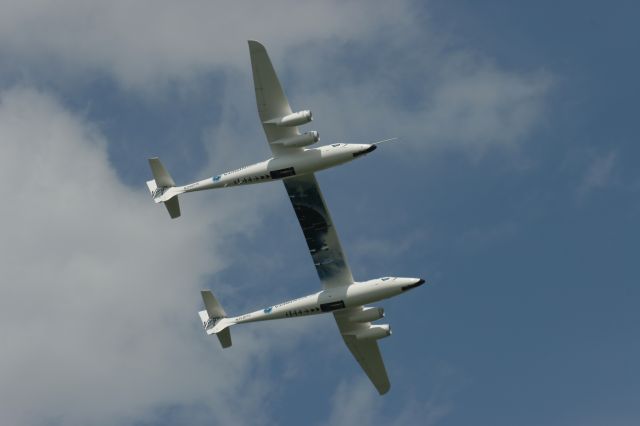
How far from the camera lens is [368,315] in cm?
10000

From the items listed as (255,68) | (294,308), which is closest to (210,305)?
(294,308)

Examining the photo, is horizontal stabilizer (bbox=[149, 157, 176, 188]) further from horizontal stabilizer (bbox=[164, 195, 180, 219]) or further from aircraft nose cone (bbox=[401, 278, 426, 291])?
aircraft nose cone (bbox=[401, 278, 426, 291])

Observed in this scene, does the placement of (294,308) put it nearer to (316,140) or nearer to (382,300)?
(382,300)

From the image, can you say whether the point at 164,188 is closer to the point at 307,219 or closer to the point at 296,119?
the point at 307,219

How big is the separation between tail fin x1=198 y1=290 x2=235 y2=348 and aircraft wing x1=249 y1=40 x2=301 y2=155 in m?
14.6

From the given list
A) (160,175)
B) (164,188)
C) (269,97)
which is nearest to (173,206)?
(164,188)

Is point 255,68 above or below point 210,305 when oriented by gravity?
above

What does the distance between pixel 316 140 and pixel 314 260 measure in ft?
34.9

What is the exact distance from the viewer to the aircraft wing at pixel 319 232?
96.1 m

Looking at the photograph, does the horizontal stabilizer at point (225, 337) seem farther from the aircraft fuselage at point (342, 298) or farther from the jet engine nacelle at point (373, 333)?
the jet engine nacelle at point (373, 333)

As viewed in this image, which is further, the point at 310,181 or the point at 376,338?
the point at 376,338

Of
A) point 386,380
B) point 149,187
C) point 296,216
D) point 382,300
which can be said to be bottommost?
point 386,380

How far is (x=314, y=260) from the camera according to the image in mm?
98562

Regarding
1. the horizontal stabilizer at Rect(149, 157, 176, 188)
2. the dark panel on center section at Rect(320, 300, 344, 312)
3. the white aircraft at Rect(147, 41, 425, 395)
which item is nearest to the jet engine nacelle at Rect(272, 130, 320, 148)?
the white aircraft at Rect(147, 41, 425, 395)
